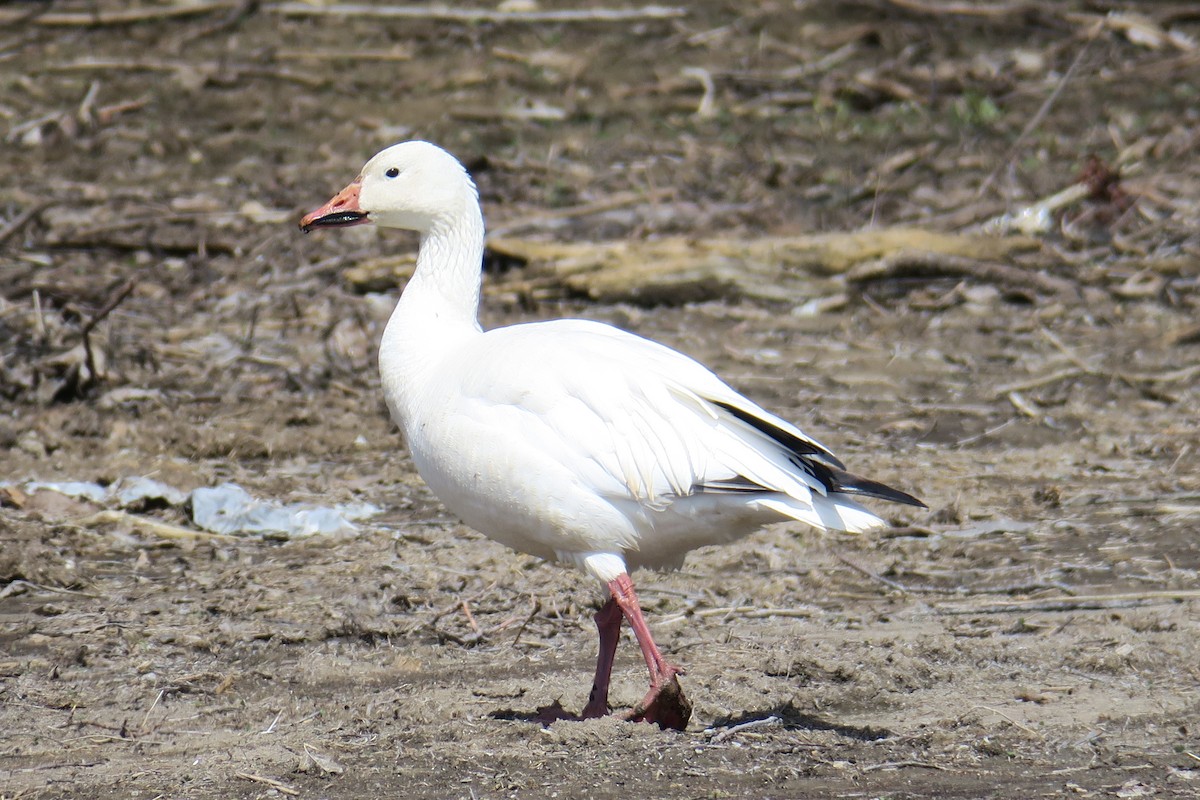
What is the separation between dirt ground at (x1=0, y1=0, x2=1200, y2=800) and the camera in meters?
4.25

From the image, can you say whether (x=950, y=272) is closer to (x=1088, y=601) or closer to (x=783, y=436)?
(x=1088, y=601)

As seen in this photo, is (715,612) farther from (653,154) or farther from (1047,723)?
(653,154)

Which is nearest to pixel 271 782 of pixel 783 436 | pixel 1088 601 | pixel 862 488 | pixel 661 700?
pixel 661 700

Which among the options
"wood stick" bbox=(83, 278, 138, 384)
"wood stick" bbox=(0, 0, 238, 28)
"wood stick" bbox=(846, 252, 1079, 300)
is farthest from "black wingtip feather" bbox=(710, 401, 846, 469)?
"wood stick" bbox=(0, 0, 238, 28)

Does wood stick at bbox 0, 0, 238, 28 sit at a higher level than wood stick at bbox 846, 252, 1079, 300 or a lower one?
higher

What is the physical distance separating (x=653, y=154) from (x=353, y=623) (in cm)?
698

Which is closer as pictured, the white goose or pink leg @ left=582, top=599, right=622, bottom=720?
the white goose

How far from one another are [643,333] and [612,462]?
13.9 feet

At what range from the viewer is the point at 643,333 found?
8.62 meters

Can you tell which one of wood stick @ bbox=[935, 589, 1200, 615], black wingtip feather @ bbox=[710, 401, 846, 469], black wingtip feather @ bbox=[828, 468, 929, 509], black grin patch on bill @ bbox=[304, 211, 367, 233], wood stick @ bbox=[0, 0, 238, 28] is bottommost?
wood stick @ bbox=[935, 589, 1200, 615]

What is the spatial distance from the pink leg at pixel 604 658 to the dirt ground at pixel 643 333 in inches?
7.9

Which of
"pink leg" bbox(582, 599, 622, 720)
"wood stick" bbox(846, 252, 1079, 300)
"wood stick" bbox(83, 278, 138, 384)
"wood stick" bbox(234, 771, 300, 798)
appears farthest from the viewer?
"wood stick" bbox(846, 252, 1079, 300)

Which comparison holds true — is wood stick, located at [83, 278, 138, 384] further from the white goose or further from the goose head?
the white goose

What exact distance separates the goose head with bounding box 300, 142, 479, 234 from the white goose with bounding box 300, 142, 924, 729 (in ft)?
2.38
